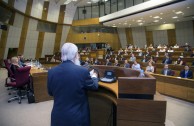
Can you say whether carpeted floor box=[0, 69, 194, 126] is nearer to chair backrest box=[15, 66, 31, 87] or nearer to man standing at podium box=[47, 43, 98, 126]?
chair backrest box=[15, 66, 31, 87]

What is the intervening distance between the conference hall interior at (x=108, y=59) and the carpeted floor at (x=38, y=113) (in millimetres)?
19

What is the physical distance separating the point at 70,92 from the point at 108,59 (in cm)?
854

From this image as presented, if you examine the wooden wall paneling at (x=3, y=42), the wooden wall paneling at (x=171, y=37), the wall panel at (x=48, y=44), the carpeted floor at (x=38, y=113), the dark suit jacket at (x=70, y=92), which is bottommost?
the carpeted floor at (x=38, y=113)

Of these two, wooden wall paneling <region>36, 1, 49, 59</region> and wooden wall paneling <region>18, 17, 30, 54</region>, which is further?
wooden wall paneling <region>36, 1, 49, 59</region>

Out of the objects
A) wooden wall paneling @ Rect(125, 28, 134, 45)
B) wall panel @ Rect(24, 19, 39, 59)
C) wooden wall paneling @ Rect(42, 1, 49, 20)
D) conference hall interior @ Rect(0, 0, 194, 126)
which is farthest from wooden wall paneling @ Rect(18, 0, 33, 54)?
wooden wall paneling @ Rect(125, 28, 134, 45)

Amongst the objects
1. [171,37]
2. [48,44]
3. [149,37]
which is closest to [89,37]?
[48,44]

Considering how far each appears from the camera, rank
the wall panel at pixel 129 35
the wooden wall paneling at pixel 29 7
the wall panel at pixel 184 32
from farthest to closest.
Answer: the wall panel at pixel 129 35, the wall panel at pixel 184 32, the wooden wall paneling at pixel 29 7

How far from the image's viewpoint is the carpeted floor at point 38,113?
3.40 metres

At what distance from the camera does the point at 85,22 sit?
17.0m

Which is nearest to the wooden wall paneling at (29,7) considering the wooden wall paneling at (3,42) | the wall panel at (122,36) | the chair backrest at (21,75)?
the wooden wall paneling at (3,42)

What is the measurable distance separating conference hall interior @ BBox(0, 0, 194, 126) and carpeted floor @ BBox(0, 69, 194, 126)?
0.02 meters

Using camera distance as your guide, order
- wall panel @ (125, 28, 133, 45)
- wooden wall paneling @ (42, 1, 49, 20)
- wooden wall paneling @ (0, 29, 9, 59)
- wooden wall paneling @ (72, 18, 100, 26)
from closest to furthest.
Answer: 1. wooden wall paneling @ (0, 29, 9, 59)
2. wooden wall paneling @ (42, 1, 49, 20)
3. wooden wall paneling @ (72, 18, 100, 26)
4. wall panel @ (125, 28, 133, 45)

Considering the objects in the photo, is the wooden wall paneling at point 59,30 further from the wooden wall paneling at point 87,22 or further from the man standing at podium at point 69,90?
the man standing at podium at point 69,90

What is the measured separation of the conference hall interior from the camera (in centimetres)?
192
